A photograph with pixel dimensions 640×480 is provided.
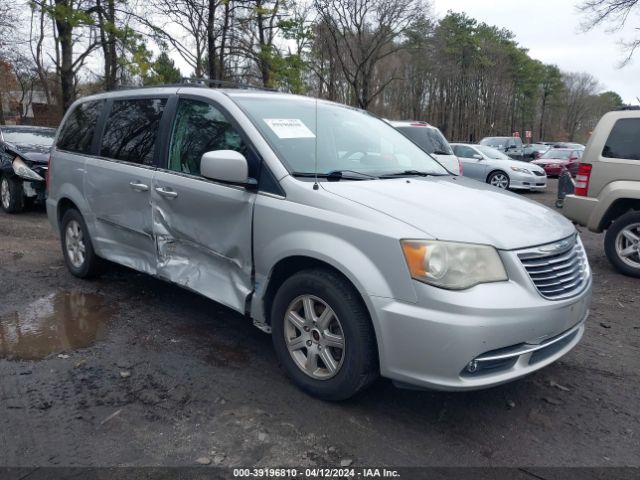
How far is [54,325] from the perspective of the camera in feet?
14.4

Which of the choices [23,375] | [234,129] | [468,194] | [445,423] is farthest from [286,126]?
[23,375]

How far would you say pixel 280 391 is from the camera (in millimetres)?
3334

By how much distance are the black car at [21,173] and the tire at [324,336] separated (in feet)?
25.8

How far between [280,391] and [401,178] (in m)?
1.62

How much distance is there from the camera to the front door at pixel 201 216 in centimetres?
360

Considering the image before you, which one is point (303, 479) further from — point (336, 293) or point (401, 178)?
point (401, 178)

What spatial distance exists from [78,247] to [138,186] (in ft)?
5.22

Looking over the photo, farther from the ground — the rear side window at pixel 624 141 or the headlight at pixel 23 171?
the rear side window at pixel 624 141

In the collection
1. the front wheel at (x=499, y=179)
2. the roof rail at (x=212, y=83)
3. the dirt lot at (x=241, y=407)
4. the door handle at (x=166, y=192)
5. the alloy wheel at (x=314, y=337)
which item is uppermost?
the roof rail at (x=212, y=83)

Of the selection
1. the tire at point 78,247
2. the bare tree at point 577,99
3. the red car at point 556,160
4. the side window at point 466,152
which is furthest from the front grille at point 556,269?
the bare tree at point 577,99

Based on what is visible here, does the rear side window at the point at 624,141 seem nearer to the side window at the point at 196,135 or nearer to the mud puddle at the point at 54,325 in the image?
the side window at the point at 196,135

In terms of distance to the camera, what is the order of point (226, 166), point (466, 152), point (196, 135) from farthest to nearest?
point (466, 152) < point (196, 135) < point (226, 166)

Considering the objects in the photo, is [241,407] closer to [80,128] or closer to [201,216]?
[201,216]

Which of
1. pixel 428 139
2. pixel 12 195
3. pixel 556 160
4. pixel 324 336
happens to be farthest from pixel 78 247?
pixel 556 160
